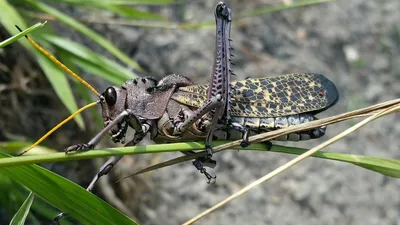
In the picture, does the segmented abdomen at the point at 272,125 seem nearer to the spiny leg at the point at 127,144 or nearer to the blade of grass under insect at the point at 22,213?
the spiny leg at the point at 127,144

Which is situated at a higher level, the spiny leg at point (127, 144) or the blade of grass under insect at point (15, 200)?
the spiny leg at point (127, 144)

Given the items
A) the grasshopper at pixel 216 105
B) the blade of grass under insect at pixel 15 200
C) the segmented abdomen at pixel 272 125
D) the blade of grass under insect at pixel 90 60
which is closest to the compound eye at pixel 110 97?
the grasshopper at pixel 216 105

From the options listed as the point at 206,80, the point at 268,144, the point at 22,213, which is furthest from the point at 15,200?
the point at 206,80

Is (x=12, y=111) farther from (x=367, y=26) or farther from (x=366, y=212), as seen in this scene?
(x=367, y=26)

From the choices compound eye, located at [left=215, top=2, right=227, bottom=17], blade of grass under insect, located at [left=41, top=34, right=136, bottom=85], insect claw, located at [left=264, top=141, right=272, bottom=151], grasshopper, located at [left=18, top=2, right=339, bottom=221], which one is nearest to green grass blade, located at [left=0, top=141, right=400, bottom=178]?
insect claw, located at [left=264, top=141, right=272, bottom=151]

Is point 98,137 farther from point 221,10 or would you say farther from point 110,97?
point 221,10

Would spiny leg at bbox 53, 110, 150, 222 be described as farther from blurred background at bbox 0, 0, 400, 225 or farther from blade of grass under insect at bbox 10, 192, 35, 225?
blurred background at bbox 0, 0, 400, 225

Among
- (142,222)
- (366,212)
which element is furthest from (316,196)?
(142,222)
